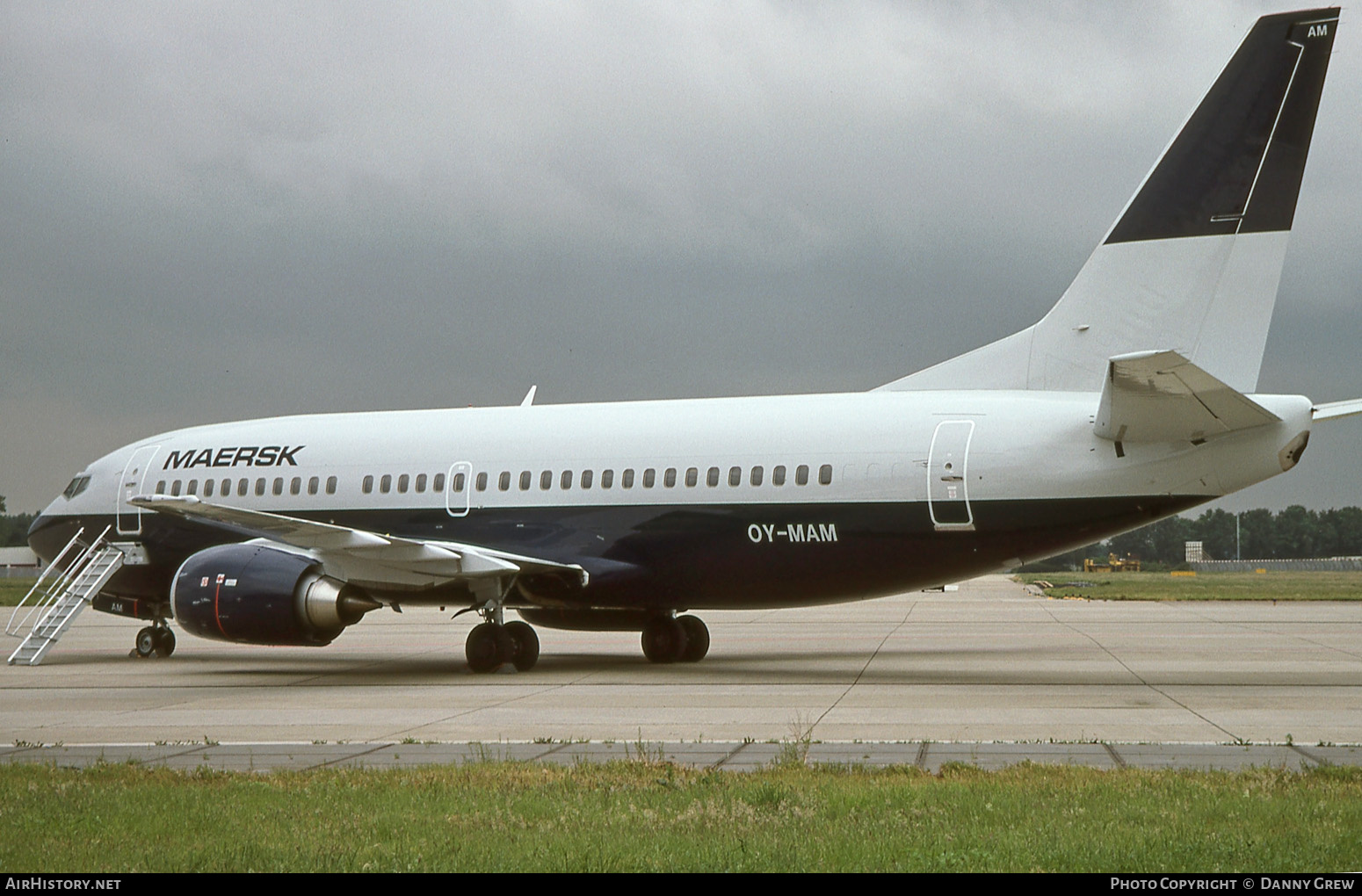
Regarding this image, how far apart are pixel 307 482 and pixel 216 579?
3.60 meters

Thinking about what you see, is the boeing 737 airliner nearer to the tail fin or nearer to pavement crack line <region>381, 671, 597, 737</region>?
the tail fin

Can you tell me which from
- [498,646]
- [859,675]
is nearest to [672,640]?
[498,646]

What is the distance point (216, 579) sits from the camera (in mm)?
18250

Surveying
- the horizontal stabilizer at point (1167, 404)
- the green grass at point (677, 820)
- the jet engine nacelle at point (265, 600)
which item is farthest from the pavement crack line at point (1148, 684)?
the jet engine nacelle at point (265, 600)

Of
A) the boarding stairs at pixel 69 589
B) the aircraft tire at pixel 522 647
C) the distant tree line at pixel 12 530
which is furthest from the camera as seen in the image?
the distant tree line at pixel 12 530

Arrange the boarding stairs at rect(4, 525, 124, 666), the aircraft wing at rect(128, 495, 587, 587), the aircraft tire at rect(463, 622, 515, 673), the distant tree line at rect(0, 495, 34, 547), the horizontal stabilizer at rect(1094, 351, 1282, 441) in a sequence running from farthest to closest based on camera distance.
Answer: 1. the distant tree line at rect(0, 495, 34, 547)
2. the boarding stairs at rect(4, 525, 124, 666)
3. the aircraft tire at rect(463, 622, 515, 673)
4. the aircraft wing at rect(128, 495, 587, 587)
5. the horizontal stabilizer at rect(1094, 351, 1282, 441)

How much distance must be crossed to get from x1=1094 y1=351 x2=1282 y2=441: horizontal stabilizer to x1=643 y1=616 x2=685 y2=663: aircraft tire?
7473 mm

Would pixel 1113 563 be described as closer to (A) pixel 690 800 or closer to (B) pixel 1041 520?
(B) pixel 1041 520

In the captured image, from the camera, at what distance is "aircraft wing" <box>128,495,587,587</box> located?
17109 millimetres

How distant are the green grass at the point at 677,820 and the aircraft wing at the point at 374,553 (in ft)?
26.6

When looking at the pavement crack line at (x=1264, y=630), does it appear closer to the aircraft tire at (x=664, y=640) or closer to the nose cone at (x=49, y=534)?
the aircraft tire at (x=664, y=640)

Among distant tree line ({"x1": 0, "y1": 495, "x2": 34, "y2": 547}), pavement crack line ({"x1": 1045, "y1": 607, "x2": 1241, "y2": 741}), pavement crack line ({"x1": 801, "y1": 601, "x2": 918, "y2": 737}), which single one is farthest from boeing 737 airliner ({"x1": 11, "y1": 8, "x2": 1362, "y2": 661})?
distant tree line ({"x1": 0, "y1": 495, "x2": 34, "y2": 547})

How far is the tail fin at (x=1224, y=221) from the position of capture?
1538 cm

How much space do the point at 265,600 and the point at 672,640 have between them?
6.04 metres
